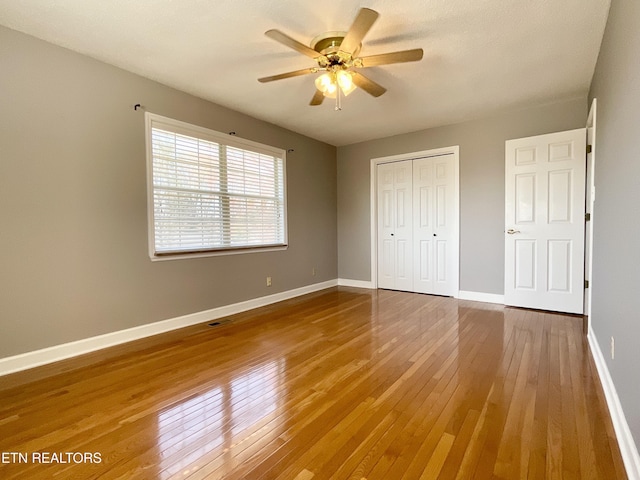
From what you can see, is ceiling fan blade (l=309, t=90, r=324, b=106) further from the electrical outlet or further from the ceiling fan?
the electrical outlet

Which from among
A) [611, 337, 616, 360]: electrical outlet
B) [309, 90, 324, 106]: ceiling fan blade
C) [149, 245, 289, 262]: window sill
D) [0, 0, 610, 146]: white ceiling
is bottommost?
[611, 337, 616, 360]: electrical outlet

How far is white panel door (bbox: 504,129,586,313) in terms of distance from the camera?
141 inches

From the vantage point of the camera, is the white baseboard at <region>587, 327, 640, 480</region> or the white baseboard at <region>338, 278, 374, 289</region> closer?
the white baseboard at <region>587, 327, 640, 480</region>

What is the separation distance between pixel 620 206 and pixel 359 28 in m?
1.81

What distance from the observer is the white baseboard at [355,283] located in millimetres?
5520

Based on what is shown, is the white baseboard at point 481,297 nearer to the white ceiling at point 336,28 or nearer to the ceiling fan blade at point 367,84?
the white ceiling at point 336,28

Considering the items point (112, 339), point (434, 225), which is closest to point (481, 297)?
point (434, 225)

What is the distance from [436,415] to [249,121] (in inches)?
151

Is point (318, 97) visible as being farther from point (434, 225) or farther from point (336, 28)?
point (434, 225)

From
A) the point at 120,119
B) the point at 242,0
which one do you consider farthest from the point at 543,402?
Result: the point at 120,119

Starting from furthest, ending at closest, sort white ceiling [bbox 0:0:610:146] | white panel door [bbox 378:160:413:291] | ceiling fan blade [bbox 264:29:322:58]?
1. white panel door [bbox 378:160:413:291]
2. white ceiling [bbox 0:0:610:146]
3. ceiling fan blade [bbox 264:29:322:58]

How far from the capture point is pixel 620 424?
4.99 ft

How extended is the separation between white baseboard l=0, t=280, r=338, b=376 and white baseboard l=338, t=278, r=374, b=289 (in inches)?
69.4

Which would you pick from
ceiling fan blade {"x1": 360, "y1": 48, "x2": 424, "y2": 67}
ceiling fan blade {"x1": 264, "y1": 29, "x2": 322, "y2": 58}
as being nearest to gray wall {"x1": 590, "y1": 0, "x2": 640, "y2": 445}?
ceiling fan blade {"x1": 360, "y1": 48, "x2": 424, "y2": 67}
